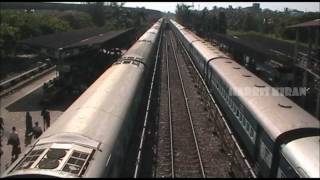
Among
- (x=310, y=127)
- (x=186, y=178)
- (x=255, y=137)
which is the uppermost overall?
(x=310, y=127)

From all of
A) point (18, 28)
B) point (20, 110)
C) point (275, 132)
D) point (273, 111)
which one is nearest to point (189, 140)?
point (273, 111)

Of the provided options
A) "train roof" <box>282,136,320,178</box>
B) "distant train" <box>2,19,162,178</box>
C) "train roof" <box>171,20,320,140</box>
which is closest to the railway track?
"train roof" <box>171,20,320,140</box>

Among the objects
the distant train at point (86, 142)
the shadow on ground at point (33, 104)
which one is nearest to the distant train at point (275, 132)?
the distant train at point (86, 142)

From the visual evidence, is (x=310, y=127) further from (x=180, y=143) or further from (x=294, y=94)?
(x=294, y=94)

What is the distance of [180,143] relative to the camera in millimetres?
18250

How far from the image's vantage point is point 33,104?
2534cm

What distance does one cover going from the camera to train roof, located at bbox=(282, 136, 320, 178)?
8984 mm

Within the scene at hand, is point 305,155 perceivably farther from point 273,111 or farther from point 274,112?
point 273,111

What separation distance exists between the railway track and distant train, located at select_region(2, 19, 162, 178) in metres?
3.03

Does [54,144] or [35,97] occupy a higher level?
[54,144]

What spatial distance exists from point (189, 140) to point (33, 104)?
37.4 ft

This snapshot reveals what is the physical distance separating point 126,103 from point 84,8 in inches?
4165

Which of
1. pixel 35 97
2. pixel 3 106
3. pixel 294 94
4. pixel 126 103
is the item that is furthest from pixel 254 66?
pixel 126 103

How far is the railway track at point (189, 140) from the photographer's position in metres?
15.2
